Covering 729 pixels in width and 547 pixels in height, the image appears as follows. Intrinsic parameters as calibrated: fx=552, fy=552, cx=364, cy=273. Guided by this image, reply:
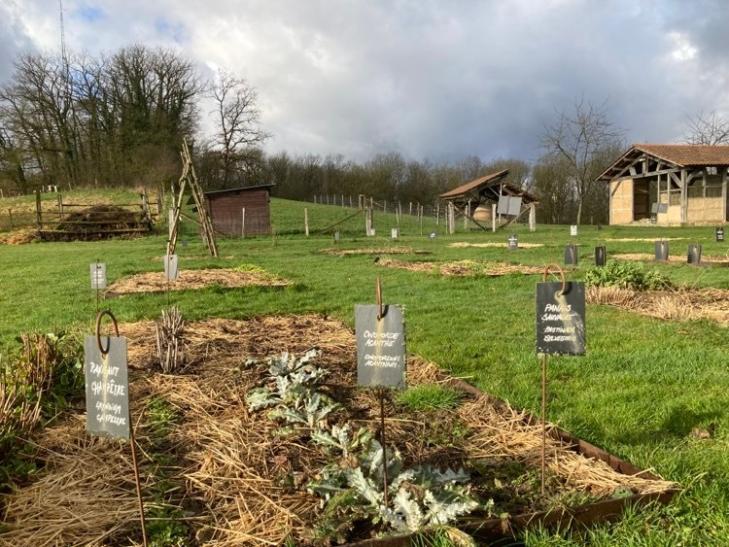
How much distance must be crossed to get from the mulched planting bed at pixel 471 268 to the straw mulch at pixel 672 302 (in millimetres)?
3455

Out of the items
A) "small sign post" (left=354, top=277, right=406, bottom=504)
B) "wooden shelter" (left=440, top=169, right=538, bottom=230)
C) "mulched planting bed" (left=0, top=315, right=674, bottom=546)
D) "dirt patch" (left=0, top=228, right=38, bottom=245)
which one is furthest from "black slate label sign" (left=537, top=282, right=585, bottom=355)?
"wooden shelter" (left=440, top=169, right=538, bottom=230)

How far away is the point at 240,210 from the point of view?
33031 millimetres

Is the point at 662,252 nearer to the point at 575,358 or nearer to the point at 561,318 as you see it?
the point at 575,358

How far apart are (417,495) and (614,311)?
18.1 ft

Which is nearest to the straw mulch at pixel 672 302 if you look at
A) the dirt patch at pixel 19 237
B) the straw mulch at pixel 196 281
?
the straw mulch at pixel 196 281

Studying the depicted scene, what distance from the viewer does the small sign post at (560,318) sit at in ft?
7.75

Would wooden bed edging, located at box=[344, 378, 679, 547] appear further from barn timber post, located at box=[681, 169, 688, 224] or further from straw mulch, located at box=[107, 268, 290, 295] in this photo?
barn timber post, located at box=[681, 169, 688, 224]

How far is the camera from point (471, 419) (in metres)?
3.11

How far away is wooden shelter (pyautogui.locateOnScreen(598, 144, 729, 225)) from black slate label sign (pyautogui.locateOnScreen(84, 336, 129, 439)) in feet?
111

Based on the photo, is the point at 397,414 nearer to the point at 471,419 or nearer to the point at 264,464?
the point at 471,419

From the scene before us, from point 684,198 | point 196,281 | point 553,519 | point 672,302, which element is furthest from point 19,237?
point 684,198

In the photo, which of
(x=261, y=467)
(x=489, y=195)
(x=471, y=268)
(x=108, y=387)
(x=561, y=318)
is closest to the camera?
(x=108, y=387)

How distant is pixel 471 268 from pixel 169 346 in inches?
353

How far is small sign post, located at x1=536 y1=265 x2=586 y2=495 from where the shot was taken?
2.36 metres
